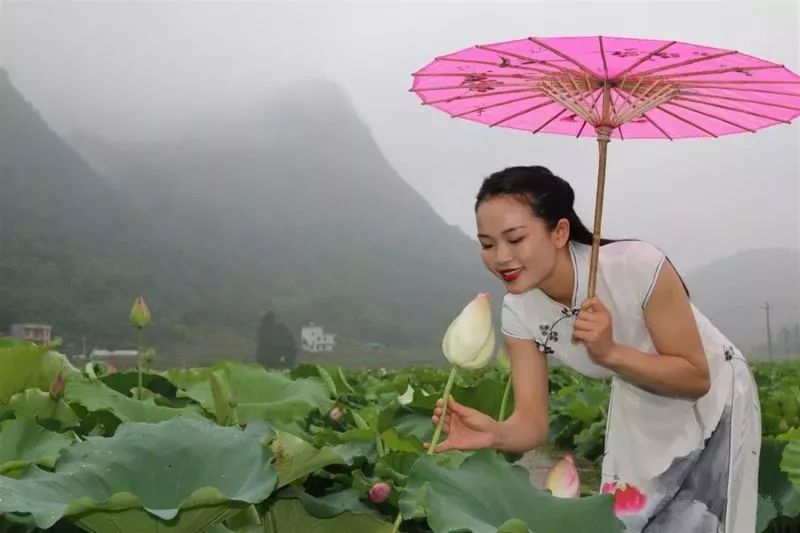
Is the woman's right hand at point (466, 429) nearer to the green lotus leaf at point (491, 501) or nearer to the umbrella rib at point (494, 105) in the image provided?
the green lotus leaf at point (491, 501)

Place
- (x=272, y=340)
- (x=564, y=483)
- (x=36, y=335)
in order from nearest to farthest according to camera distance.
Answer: (x=564, y=483)
(x=36, y=335)
(x=272, y=340)

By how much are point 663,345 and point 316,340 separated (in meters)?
46.1

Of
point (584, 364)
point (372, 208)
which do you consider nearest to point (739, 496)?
point (584, 364)

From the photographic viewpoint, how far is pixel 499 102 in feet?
5.63

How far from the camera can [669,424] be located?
151 centimetres

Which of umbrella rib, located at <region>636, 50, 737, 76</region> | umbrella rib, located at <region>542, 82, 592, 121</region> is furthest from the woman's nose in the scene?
umbrella rib, located at <region>636, 50, 737, 76</region>

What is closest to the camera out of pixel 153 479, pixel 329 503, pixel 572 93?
pixel 153 479

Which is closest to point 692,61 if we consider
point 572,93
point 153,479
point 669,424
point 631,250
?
point 572,93

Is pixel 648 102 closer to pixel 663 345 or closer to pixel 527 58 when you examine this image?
pixel 527 58

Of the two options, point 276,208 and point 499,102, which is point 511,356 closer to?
point 499,102

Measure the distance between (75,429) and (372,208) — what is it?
6203cm

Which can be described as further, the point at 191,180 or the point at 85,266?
the point at 191,180

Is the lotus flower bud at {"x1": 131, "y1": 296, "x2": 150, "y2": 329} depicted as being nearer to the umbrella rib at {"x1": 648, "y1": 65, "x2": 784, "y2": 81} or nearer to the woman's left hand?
the woman's left hand

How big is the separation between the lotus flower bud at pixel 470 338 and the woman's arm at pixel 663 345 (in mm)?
218
